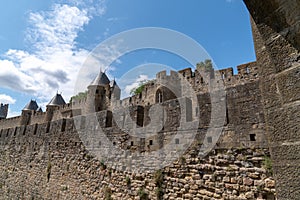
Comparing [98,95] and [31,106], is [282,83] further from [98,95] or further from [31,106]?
[31,106]

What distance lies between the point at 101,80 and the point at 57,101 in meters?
8.38

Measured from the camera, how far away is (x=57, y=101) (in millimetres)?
29031

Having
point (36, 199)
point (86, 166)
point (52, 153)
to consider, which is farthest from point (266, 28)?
point (36, 199)

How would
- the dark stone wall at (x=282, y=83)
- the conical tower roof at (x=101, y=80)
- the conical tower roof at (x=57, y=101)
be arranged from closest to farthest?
the dark stone wall at (x=282, y=83) < the conical tower roof at (x=101, y=80) < the conical tower roof at (x=57, y=101)

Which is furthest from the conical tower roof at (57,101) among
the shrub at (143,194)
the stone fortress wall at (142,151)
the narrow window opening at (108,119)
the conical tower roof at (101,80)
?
the shrub at (143,194)

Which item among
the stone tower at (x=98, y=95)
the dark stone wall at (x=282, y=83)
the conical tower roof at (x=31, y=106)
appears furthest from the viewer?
the conical tower roof at (x=31, y=106)

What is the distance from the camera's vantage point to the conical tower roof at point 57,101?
28.6 m

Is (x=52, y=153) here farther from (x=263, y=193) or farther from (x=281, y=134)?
(x=281, y=134)

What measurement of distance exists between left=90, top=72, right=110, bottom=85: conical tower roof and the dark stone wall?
2541 centimetres

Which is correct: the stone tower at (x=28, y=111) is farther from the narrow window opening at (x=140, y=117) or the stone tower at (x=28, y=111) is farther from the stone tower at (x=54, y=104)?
the narrow window opening at (x=140, y=117)

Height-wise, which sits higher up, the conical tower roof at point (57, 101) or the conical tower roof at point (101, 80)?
the conical tower roof at point (101, 80)

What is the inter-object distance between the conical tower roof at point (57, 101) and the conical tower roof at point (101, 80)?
6864mm

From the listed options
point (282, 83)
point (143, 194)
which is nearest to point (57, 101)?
point (143, 194)

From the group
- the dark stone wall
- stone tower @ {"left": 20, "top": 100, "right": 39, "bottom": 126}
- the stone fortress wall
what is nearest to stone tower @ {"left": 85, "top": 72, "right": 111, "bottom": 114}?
stone tower @ {"left": 20, "top": 100, "right": 39, "bottom": 126}
